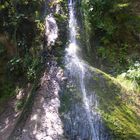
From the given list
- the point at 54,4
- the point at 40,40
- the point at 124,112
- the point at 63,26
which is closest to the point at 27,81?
the point at 40,40

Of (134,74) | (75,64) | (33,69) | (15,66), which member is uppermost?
(15,66)

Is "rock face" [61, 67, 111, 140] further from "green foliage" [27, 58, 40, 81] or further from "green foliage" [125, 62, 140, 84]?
"green foliage" [125, 62, 140, 84]

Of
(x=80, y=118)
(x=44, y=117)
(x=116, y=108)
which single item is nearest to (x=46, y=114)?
(x=44, y=117)

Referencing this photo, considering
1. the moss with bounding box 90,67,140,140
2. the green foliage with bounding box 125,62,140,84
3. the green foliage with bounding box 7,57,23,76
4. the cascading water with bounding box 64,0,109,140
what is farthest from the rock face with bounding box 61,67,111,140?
the green foliage with bounding box 7,57,23,76

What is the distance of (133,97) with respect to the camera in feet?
27.9

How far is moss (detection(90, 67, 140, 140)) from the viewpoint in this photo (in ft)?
22.7

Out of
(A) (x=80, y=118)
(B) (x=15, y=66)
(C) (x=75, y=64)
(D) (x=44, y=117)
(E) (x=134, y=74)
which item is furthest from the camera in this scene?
(B) (x=15, y=66)

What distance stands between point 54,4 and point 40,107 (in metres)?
3.91

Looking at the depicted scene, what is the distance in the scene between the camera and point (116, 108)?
754 cm

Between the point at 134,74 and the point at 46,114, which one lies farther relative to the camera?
the point at 134,74

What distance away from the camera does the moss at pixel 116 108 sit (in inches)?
273

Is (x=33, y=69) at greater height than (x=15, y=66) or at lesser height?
lesser

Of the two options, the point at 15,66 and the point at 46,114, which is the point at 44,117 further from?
the point at 15,66

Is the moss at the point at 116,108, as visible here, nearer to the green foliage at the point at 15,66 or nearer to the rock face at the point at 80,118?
the rock face at the point at 80,118
